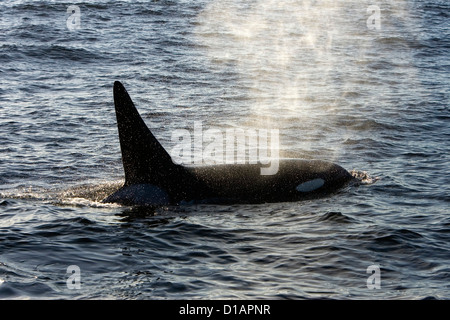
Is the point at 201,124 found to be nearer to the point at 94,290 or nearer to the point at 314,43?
the point at 94,290

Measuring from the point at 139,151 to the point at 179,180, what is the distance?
93cm

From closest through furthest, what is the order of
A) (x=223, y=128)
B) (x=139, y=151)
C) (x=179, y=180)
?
(x=139, y=151) → (x=179, y=180) → (x=223, y=128)

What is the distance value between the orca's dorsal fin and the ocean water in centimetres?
64

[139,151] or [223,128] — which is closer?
[139,151]

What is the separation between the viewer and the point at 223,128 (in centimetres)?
2030

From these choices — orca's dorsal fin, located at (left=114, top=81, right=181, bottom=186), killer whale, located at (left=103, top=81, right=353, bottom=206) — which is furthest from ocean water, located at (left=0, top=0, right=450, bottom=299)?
orca's dorsal fin, located at (left=114, top=81, right=181, bottom=186)

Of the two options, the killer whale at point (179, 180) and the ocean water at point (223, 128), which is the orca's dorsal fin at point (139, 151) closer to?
the killer whale at point (179, 180)

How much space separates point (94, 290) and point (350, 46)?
2845cm

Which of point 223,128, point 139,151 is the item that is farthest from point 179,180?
point 223,128

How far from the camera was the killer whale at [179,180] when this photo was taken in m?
12.5

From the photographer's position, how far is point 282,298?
8898mm

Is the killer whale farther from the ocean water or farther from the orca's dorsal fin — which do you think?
the ocean water

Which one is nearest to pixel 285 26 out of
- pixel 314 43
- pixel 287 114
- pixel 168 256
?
pixel 314 43

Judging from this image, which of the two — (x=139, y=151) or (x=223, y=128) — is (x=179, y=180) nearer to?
(x=139, y=151)
